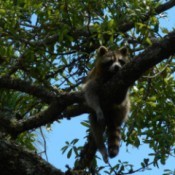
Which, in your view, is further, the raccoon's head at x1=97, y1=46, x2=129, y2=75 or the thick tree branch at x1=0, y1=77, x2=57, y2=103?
the raccoon's head at x1=97, y1=46, x2=129, y2=75

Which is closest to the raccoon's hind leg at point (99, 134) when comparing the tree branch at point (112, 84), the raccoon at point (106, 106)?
the raccoon at point (106, 106)

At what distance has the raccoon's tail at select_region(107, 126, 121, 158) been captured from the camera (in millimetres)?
4941

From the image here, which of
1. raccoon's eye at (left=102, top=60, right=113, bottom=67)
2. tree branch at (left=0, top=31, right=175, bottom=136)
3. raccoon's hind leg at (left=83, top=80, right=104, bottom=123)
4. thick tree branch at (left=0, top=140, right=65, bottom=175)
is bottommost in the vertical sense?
thick tree branch at (left=0, top=140, right=65, bottom=175)

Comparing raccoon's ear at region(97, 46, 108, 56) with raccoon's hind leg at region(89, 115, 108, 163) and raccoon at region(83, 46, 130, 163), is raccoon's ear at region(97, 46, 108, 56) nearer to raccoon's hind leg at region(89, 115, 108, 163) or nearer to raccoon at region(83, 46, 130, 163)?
raccoon at region(83, 46, 130, 163)

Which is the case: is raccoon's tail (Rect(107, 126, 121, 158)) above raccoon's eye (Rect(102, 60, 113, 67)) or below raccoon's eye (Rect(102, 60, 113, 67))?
below

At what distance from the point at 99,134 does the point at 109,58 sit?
1.18 m

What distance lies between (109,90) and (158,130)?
123 cm

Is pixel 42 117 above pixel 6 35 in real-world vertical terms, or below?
below

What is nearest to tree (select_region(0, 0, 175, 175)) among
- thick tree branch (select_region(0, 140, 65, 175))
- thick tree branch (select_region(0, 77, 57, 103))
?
thick tree branch (select_region(0, 77, 57, 103))

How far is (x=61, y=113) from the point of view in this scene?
454 centimetres

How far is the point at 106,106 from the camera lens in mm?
4695

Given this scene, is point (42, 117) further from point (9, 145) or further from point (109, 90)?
point (9, 145)

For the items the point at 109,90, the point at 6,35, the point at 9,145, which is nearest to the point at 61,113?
the point at 109,90

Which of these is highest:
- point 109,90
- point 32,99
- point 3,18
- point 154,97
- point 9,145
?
point 3,18
